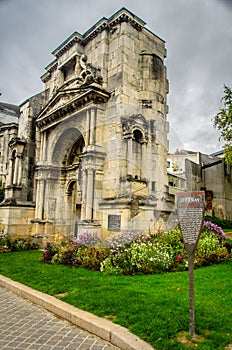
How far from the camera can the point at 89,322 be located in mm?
3717

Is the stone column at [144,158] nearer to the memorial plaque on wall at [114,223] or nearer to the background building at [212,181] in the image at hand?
the memorial plaque on wall at [114,223]

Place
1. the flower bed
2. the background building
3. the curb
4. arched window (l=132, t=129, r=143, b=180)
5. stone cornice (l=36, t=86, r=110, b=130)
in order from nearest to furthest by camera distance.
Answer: the curb, the flower bed, arched window (l=132, t=129, r=143, b=180), stone cornice (l=36, t=86, r=110, b=130), the background building

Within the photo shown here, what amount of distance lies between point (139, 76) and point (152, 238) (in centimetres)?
648

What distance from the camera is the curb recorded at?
3152 mm

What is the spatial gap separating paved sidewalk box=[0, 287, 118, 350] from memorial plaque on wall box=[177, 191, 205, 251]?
163cm

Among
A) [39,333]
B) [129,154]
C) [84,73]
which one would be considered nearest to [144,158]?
[129,154]

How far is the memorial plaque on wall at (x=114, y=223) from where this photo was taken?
879cm

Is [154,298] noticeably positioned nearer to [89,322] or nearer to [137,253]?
[89,322]

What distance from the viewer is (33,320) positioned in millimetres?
4180

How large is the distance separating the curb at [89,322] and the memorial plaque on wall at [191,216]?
1.30 m

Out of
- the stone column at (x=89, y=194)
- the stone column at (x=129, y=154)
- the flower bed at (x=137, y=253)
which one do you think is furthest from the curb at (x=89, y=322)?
the stone column at (x=129, y=154)

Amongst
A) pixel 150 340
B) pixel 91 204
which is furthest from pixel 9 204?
pixel 150 340

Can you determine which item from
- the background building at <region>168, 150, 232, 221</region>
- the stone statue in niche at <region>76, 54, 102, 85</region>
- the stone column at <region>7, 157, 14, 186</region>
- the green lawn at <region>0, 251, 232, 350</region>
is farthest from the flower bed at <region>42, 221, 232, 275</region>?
the background building at <region>168, 150, 232, 221</region>

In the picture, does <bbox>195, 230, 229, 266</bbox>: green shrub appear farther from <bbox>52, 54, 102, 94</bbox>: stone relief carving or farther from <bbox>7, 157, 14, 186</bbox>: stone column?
<bbox>7, 157, 14, 186</bbox>: stone column
